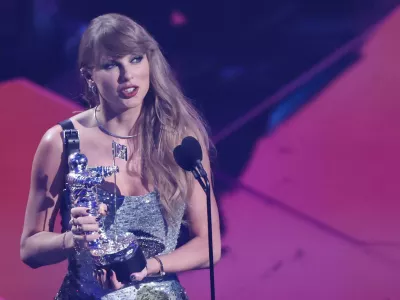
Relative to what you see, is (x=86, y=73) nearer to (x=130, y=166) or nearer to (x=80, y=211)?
(x=130, y=166)

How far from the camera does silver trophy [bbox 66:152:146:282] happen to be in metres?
1.52

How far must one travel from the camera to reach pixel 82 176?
5.14 feet

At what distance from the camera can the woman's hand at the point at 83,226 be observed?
4.96 feet

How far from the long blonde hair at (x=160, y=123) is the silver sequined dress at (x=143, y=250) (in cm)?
5

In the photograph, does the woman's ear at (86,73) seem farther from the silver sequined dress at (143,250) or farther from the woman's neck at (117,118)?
the silver sequined dress at (143,250)

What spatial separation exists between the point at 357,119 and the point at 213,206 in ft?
2.15

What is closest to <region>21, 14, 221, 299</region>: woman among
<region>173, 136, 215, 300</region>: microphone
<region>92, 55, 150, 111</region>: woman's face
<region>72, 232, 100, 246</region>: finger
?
<region>92, 55, 150, 111</region>: woman's face

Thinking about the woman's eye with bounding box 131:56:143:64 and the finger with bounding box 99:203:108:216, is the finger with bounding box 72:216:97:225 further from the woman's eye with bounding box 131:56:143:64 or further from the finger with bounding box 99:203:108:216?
the woman's eye with bounding box 131:56:143:64

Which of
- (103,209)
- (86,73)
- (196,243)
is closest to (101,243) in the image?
(103,209)

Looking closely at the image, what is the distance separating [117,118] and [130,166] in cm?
15

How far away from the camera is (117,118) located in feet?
6.13

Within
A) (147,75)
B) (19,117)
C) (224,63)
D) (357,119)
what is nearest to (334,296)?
(357,119)

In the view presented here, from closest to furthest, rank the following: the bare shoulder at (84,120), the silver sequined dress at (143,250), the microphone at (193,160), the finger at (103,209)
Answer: the microphone at (193,160) → the finger at (103,209) → the silver sequined dress at (143,250) → the bare shoulder at (84,120)

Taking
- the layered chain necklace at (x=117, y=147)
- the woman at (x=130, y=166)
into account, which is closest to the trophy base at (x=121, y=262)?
the woman at (x=130, y=166)
